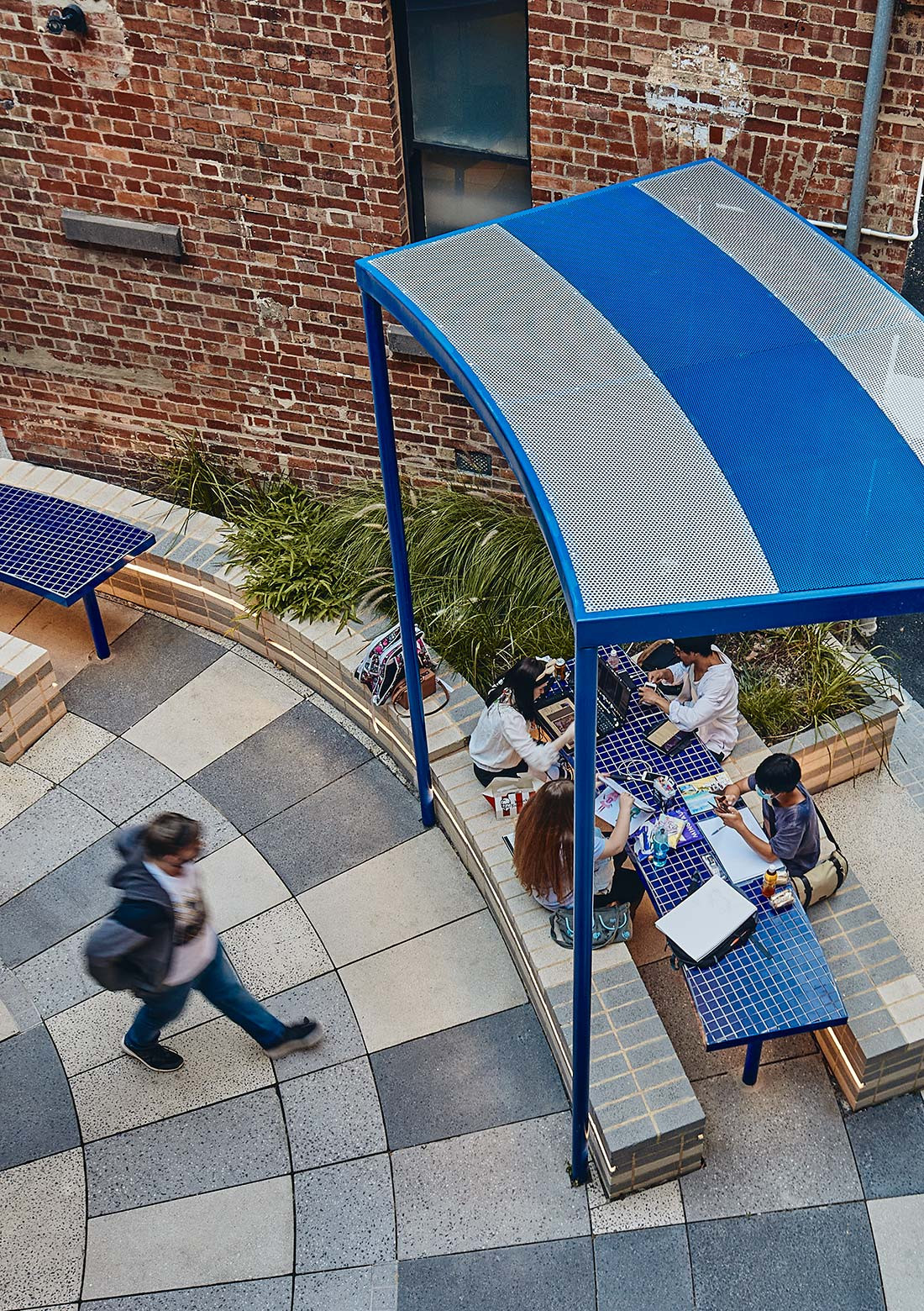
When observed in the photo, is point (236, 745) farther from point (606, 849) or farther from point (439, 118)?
point (439, 118)

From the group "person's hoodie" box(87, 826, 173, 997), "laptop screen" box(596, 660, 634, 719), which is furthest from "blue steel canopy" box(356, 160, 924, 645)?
"person's hoodie" box(87, 826, 173, 997)

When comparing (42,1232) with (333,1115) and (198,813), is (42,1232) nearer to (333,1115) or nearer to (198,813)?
(333,1115)

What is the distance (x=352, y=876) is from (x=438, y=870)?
19.1 inches

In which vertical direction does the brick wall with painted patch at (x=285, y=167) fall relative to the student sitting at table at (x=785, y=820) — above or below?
above

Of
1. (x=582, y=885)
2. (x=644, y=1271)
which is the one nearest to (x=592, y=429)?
(x=582, y=885)

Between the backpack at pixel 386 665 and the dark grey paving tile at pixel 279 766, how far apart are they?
1.92ft

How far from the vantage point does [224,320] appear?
9156 millimetres

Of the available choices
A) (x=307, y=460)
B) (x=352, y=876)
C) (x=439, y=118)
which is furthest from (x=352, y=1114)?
(x=439, y=118)

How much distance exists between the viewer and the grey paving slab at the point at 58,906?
23.8ft

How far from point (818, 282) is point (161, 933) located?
4.05 meters

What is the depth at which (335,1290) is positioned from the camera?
19.1 ft

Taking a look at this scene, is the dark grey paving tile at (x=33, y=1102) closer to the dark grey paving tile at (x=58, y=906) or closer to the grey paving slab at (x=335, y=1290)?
the dark grey paving tile at (x=58, y=906)

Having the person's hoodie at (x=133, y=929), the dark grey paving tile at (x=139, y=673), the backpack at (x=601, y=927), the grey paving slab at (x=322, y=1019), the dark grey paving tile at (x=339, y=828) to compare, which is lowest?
the grey paving slab at (x=322, y=1019)

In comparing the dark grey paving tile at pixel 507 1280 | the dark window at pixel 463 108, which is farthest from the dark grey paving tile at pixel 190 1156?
the dark window at pixel 463 108
